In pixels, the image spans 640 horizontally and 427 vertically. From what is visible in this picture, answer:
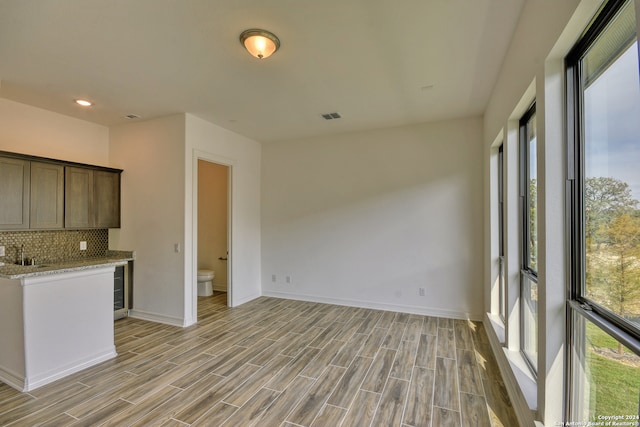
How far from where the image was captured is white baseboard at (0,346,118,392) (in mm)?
2473

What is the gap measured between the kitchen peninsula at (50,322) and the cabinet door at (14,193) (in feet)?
3.25

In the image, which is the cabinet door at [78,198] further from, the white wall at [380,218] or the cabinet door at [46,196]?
the white wall at [380,218]

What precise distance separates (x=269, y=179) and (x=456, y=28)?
3941mm

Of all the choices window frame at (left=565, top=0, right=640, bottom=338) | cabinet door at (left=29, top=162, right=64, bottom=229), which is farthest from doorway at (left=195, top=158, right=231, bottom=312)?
window frame at (left=565, top=0, right=640, bottom=338)

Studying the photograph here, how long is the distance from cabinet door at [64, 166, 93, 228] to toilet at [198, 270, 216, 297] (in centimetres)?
192

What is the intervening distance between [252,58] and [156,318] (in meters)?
3.72

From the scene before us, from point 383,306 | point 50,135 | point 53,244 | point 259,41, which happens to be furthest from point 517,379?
point 50,135

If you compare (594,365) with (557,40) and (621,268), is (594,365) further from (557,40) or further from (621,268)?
(557,40)

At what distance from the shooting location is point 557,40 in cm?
145

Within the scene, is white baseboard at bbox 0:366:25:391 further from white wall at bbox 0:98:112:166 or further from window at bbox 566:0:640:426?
window at bbox 566:0:640:426

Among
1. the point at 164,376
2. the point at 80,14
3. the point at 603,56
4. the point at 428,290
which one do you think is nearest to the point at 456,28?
the point at 603,56

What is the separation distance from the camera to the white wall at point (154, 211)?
3.98 meters

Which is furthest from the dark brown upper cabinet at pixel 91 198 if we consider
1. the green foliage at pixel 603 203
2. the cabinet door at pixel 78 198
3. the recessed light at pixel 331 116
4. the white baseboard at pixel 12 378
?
the green foliage at pixel 603 203

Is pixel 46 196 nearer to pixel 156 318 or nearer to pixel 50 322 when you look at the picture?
pixel 50 322
